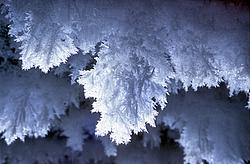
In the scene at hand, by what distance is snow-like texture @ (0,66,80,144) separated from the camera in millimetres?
1034

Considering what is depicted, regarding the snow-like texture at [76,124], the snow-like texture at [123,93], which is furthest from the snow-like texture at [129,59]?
the snow-like texture at [76,124]

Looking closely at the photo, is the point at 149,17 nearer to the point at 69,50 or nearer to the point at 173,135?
the point at 69,50

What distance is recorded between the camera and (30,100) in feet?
3.52

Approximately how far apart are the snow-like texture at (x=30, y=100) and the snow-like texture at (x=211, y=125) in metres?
0.39

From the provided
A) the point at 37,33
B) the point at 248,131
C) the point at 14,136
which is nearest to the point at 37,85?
the point at 14,136

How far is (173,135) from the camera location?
1437mm

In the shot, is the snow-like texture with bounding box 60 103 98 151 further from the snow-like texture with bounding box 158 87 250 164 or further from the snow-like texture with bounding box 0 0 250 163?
the snow-like texture with bounding box 158 87 250 164

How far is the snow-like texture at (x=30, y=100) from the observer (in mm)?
1034

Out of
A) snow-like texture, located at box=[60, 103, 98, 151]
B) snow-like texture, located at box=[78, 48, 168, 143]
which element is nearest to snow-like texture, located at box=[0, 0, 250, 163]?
snow-like texture, located at box=[78, 48, 168, 143]

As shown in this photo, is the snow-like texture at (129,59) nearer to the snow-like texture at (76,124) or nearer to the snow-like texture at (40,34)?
the snow-like texture at (40,34)

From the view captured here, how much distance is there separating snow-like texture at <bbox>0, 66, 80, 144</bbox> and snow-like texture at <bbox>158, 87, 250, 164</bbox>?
390 mm

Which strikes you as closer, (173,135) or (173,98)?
(173,98)

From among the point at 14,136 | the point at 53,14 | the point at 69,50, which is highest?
the point at 53,14

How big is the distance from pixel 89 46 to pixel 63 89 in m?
0.31
